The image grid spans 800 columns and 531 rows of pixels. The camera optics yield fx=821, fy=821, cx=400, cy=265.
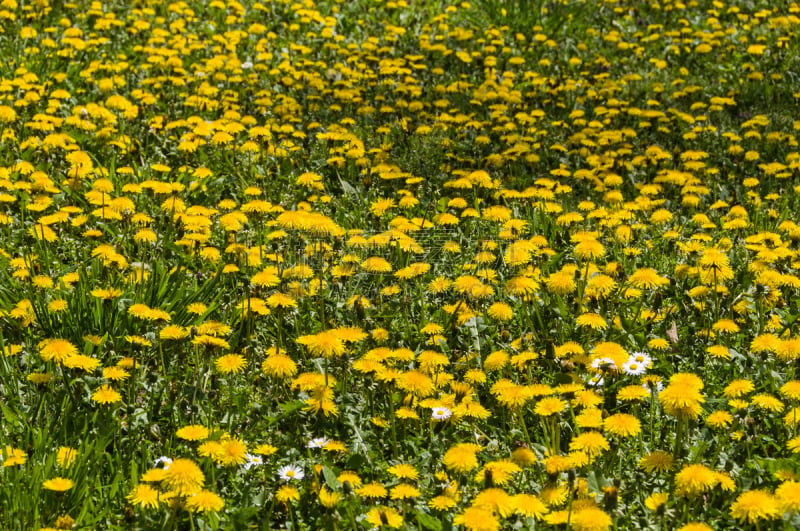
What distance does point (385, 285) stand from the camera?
14.6 ft

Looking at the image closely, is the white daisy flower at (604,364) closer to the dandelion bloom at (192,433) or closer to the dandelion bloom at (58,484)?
the dandelion bloom at (192,433)

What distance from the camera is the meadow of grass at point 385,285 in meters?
2.86

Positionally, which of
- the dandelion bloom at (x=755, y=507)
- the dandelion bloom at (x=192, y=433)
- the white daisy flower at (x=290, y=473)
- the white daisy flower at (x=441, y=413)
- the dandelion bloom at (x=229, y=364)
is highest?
the dandelion bloom at (x=755, y=507)

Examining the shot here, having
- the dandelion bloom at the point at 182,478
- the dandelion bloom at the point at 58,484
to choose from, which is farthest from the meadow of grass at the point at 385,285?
the dandelion bloom at the point at 58,484

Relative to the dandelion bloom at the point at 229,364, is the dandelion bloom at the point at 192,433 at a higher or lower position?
lower

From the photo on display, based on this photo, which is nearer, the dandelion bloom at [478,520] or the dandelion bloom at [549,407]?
the dandelion bloom at [478,520]

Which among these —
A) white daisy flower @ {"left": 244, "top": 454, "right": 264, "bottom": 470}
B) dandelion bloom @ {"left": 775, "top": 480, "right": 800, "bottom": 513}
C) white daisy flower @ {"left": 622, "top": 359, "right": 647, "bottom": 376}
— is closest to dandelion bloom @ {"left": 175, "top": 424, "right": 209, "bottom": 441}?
white daisy flower @ {"left": 244, "top": 454, "right": 264, "bottom": 470}

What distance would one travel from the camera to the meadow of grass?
2.86 m

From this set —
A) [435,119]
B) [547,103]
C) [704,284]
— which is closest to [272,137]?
[435,119]

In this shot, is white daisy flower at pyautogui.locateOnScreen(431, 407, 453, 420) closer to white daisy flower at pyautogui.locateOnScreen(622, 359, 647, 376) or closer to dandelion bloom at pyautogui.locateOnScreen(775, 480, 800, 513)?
white daisy flower at pyautogui.locateOnScreen(622, 359, 647, 376)

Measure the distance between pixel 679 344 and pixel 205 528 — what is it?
92.9 inches

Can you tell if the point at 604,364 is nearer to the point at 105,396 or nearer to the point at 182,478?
the point at 182,478

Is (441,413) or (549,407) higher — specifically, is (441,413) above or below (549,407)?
below

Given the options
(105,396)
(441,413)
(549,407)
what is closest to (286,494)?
(441,413)
